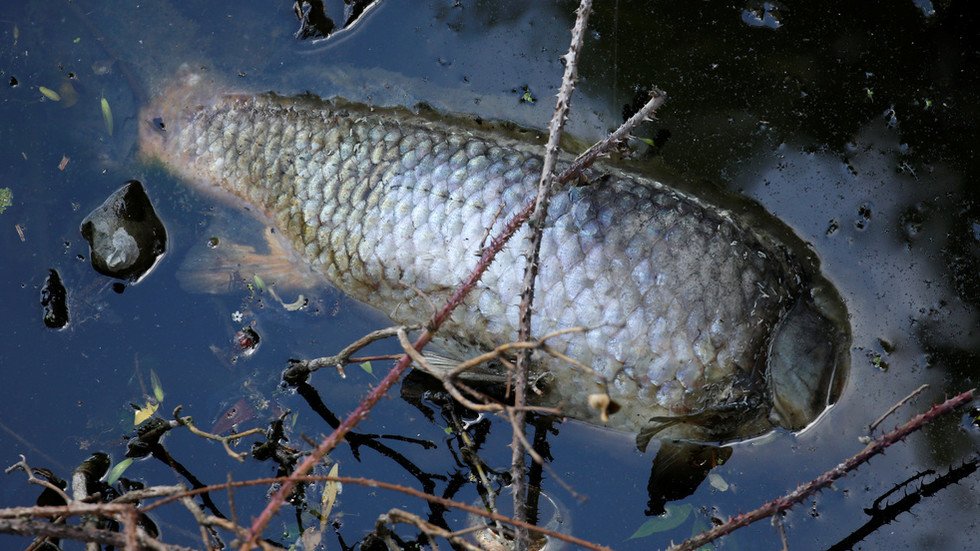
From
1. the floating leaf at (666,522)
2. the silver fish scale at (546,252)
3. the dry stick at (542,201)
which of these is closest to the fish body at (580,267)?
the silver fish scale at (546,252)

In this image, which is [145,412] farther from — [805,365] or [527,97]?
[805,365]

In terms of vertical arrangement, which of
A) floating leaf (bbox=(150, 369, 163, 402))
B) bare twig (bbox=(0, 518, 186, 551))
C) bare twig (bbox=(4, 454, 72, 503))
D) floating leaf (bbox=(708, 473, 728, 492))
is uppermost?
floating leaf (bbox=(708, 473, 728, 492))

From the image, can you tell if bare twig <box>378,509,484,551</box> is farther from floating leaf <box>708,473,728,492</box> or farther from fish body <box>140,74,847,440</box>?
floating leaf <box>708,473,728,492</box>

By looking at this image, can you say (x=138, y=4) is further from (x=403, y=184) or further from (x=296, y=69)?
(x=403, y=184)

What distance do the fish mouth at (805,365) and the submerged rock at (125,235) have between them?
2.76 meters

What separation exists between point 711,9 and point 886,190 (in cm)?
115

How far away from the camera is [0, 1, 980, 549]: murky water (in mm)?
3498

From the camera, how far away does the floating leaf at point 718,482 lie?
11.5ft

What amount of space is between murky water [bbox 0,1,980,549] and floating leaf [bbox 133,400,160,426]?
0.05 m

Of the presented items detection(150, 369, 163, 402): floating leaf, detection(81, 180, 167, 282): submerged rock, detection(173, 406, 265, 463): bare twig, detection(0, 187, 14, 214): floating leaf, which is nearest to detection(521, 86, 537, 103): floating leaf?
detection(81, 180, 167, 282): submerged rock

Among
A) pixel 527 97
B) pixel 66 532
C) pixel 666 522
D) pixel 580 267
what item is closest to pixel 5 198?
pixel 66 532

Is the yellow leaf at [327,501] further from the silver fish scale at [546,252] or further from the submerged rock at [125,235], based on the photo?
the submerged rock at [125,235]

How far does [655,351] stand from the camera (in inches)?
128

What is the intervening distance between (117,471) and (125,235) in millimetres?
1069
